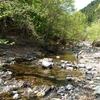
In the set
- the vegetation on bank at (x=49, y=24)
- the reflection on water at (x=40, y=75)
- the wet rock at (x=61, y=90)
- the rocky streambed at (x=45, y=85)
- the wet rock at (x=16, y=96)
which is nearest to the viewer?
the wet rock at (x=16, y=96)

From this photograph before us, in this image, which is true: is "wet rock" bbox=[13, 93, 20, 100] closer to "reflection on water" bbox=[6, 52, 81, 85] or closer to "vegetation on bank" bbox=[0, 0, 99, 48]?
"reflection on water" bbox=[6, 52, 81, 85]

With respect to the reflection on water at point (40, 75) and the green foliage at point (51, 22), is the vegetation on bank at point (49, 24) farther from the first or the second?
the reflection on water at point (40, 75)

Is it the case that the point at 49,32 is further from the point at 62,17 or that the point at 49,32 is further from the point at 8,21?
the point at 8,21

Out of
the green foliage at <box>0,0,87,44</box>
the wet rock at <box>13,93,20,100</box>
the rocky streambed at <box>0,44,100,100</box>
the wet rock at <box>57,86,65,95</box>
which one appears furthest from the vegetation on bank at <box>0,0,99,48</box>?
the wet rock at <box>13,93,20,100</box>

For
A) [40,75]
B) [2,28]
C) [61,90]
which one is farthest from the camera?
[2,28]

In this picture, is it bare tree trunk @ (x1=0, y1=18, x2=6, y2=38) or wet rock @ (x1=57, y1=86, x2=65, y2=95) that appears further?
bare tree trunk @ (x1=0, y1=18, x2=6, y2=38)

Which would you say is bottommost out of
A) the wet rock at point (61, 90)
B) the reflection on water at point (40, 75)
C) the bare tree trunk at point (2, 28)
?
the wet rock at point (61, 90)

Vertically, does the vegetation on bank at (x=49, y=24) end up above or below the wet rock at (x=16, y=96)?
above

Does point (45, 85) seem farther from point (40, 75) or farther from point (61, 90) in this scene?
point (40, 75)

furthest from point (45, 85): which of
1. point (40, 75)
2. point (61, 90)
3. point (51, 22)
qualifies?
point (51, 22)

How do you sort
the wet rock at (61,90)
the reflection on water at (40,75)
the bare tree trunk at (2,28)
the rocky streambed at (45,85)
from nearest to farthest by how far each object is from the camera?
the rocky streambed at (45,85), the wet rock at (61,90), the reflection on water at (40,75), the bare tree trunk at (2,28)

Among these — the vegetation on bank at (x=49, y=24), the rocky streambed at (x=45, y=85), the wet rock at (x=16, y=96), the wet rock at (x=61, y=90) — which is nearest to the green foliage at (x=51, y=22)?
the vegetation on bank at (x=49, y=24)

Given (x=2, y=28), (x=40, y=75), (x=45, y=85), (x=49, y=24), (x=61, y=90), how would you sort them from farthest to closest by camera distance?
(x=49, y=24), (x=2, y=28), (x=40, y=75), (x=45, y=85), (x=61, y=90)

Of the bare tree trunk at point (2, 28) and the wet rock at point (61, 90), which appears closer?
the wet rock at point (61, 90)
